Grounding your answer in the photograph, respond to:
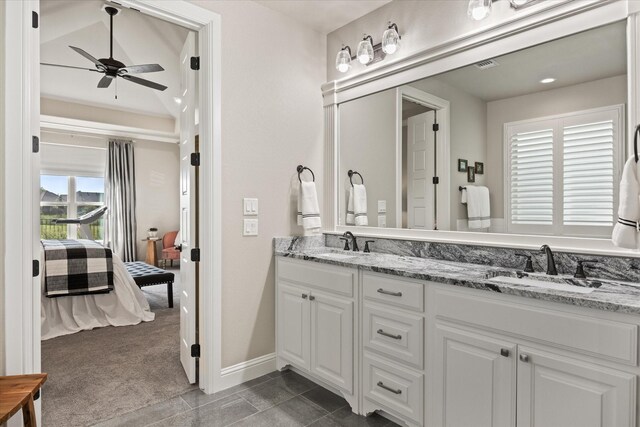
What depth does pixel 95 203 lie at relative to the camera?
7312mm

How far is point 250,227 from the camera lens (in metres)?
2.67

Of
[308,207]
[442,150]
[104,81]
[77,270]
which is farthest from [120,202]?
[442,150]

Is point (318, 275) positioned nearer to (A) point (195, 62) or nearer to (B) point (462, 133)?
(B) point (462, 133)

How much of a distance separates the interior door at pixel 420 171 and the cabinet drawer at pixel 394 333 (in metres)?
0.75

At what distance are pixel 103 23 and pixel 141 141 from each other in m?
2.96

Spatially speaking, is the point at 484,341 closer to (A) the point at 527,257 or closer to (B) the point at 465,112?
(A) the point at 527,257

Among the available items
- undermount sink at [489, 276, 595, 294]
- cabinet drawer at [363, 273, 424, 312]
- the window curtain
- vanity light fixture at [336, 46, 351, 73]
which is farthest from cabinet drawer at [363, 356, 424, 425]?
the window curtain

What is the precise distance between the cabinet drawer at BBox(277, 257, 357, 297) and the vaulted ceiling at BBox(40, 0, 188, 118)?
10.8ft

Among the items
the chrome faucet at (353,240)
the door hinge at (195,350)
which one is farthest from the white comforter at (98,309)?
the chrome faucet at (353,240)

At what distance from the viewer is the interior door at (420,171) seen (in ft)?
8.29

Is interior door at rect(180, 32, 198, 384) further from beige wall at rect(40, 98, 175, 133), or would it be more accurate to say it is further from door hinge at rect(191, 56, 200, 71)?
beige wall at rect(40, 98, 175, 133)

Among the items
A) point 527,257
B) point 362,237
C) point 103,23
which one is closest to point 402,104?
point 362,237

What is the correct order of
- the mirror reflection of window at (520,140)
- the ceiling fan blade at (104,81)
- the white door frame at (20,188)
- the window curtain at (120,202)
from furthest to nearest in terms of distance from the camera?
the window curtain at (120,202), the ceiling fan blade at (104,81), the mirror reflection of window at (520,140), the white door frame at (20,188)

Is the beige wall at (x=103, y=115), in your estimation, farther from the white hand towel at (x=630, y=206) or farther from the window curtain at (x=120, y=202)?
the white hand towel at (x=630, y=206)
